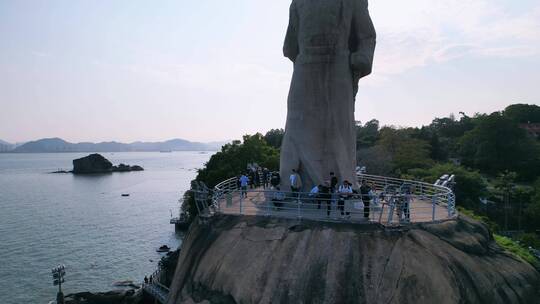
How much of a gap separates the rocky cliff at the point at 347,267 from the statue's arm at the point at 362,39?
7.29 metres

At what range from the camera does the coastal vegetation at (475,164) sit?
168ft

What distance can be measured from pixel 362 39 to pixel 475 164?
6019 centimetres

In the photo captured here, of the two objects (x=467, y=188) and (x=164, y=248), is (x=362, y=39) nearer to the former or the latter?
(x=467, y=188)

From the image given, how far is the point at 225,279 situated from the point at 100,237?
49.5m

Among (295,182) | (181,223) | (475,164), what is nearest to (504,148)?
(475,164)

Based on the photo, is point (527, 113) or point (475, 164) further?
point (527, 113)

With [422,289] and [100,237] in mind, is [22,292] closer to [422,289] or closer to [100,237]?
[100,237]

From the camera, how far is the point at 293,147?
19.5 metres

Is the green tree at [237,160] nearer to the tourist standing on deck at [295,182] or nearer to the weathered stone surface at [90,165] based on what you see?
the tourist standing on deck at [295,182]

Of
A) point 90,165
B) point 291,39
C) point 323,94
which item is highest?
point 291,39

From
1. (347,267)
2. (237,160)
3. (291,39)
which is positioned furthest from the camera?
(237,160)

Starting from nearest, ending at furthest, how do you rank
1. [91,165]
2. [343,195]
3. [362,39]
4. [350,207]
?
[343,195], [350,207], [362,39], [91,165]

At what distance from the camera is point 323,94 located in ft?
62.7

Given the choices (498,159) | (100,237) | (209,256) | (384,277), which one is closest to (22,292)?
(100,237)
